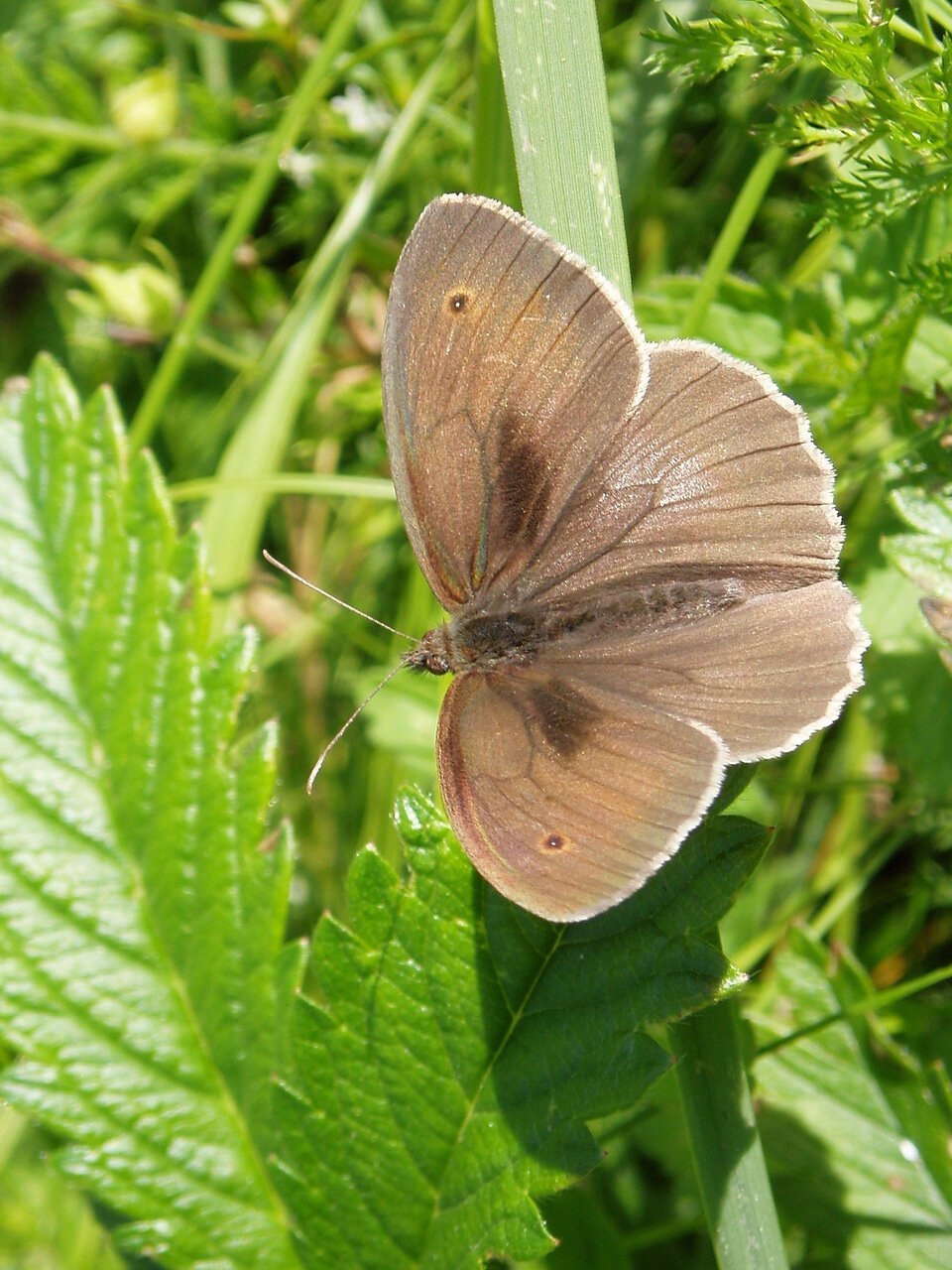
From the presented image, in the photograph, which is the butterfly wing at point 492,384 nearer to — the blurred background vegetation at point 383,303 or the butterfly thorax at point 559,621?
the butterfly thorax at point 559,621

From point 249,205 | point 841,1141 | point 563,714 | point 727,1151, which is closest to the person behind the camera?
point 727,1151

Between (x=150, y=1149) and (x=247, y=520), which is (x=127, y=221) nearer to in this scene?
(x=247, y=520)

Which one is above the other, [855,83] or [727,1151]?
[855,83]

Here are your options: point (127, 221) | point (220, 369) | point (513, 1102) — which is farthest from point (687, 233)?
point (513, 1102)

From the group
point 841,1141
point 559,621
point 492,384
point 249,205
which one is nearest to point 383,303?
point 249,205

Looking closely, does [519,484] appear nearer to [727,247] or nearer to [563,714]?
[563,714]

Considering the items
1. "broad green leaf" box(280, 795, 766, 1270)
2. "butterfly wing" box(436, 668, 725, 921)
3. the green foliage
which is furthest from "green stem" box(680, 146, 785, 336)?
Result: "broad green leaf" box(280, 795, 766, 1270)
